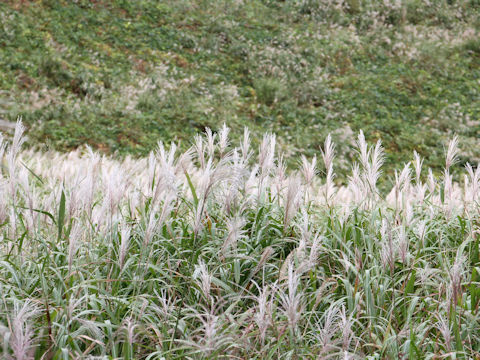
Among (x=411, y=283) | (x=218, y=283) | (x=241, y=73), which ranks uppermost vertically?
(x=241, y=73)

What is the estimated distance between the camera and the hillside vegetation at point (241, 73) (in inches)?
428

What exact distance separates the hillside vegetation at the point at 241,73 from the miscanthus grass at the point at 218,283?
7323 millimetres

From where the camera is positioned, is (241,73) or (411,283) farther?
(241,73)

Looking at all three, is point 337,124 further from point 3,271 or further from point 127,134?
point 3,271

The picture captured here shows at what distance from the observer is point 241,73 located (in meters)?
14.3

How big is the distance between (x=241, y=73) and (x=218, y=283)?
12561 mm

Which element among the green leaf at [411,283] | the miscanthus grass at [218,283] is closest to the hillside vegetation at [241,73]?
the miscanthus grass at [218,283]

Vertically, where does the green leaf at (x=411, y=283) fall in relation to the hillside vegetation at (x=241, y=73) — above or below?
below

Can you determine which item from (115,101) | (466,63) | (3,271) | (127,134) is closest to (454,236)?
(3,271)

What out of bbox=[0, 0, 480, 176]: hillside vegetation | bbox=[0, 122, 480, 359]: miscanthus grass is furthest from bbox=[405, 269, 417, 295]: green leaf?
bbox=[0, 0, 480, 176]: hillside vegetation

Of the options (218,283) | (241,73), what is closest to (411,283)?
(218,283)

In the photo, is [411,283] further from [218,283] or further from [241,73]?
[241,73]

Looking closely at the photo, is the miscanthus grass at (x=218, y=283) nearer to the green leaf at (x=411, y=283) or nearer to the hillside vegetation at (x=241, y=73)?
the green leaf at (x=411, y=283)

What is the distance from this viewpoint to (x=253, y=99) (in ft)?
42.9
